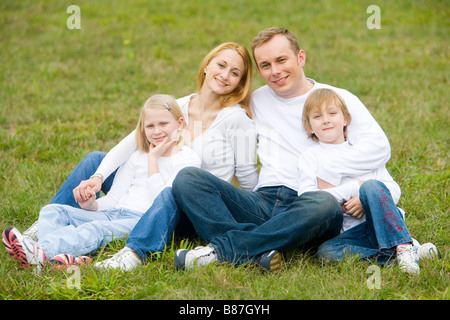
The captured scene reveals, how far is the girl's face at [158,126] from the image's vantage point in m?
3.67

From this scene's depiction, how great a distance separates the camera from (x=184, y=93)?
7.18 metres

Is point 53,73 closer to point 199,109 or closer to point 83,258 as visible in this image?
point 199,109

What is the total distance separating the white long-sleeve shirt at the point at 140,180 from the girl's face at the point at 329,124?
824 millimetres

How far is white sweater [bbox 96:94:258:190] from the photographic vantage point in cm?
369

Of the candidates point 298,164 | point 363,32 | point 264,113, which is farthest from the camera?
point 363,32

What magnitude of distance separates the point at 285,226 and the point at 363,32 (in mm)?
7420

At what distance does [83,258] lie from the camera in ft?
10.3

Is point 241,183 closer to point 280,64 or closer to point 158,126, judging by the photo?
point 158,126

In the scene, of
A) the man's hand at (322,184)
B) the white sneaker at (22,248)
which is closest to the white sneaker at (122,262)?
the white sneaker at (22,248)

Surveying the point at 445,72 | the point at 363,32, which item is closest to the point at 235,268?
the point at 445,72

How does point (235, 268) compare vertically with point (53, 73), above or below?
below

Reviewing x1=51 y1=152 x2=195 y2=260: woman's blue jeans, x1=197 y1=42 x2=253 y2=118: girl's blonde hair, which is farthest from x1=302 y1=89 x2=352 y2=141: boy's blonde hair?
x1=51 y1=152 x2=195 y2=260: woman's blue jeans
